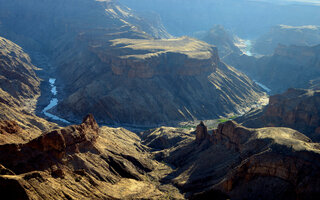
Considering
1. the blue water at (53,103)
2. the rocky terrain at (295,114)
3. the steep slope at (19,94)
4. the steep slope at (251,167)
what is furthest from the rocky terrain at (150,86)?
the steep slope at (251,167)

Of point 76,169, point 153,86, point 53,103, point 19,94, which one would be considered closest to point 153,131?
point 153,86

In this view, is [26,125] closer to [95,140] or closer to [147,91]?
[95,140]

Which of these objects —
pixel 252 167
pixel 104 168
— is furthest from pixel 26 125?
pixel 252 167

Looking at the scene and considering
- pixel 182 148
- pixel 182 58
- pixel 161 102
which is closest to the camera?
pixel 182 148

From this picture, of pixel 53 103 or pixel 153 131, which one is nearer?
pixel 153 131

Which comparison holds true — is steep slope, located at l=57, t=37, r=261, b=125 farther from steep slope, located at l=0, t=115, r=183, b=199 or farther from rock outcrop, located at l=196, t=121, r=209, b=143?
steep slope, located at l=0, t=115, r=183, b=199

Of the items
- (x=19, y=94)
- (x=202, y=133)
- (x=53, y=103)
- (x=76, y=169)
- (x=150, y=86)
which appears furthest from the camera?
(x=53, y=103)

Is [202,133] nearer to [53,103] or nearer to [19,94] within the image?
[53,103]
